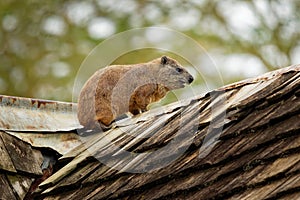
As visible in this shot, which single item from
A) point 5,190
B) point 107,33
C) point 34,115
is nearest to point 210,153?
point 5,190

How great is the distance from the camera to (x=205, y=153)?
3.21 meters

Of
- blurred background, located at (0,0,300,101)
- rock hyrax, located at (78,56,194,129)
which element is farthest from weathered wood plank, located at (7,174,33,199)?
blurred background, located at (0,0,300,101)

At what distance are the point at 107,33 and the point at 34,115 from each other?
11.0 meters

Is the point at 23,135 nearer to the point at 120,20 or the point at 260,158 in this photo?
the point at 260,158

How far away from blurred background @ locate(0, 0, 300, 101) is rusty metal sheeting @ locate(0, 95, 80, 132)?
8.65 metres

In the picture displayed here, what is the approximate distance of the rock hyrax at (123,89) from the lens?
18.3 ft

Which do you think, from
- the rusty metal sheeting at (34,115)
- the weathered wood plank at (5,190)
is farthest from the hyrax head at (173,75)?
the weathered wood plank at (5,190)

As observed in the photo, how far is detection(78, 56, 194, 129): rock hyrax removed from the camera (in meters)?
5.59

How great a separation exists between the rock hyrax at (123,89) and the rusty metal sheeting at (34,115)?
237 millimetres

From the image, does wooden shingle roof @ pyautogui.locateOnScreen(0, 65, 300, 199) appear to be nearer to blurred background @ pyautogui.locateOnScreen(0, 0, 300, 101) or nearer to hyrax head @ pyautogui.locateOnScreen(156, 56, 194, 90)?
hyrax head @ pyautogui.locateOnScreen(156, 56, 194, 90)

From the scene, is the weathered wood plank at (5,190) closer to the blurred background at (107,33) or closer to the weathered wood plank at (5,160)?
the weathered wood plank at (5,160)

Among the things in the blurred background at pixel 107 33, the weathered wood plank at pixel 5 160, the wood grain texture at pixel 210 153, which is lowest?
the wood grain texture at pixel 210 153

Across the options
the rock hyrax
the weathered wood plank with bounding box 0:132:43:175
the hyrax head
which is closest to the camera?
the weathered wood plank with bounding box 0:132:43:175

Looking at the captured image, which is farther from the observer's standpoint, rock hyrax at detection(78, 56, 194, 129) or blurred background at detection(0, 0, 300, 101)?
blurred background at detection(0, 0, 300, 101)
